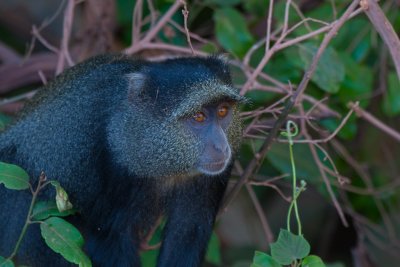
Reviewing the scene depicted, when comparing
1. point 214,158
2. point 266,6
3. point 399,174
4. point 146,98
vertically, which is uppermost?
point 146,98

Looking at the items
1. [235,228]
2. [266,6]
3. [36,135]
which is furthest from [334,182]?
[235,228]

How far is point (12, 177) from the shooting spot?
4.01 meters

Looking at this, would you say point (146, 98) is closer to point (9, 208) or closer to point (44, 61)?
point (9, 208)

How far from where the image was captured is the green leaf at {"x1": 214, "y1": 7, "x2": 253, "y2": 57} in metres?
5.93

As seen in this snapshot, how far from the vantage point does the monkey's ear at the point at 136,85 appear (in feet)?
15.0

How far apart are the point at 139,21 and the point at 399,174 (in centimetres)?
298

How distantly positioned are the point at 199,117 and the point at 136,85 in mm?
386

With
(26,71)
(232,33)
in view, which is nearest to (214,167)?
(232,33)

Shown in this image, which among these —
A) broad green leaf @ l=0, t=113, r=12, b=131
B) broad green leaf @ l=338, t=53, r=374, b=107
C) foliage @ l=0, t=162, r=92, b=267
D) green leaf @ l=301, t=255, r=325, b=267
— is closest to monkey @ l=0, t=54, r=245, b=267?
broad green leaf @ l=0, t=113, r=12, b=131

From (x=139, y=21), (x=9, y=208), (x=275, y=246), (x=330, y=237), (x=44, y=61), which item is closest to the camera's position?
(x=275, y=246)

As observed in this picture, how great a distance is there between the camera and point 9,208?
15.9 feet

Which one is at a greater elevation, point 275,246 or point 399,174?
point 275,246

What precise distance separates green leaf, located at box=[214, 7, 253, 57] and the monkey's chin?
149 cm

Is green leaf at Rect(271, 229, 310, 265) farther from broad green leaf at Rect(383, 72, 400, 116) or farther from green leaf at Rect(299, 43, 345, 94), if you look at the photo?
broad green leaf at Rect(383, 72, 400, 116)
